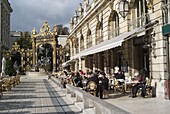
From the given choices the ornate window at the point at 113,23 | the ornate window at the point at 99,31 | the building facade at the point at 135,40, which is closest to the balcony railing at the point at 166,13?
the building facade at the point at 135,40

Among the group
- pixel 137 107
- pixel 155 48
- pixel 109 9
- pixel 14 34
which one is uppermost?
pixel 14 34

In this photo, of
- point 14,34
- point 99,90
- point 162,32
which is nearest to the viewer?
point 162,32

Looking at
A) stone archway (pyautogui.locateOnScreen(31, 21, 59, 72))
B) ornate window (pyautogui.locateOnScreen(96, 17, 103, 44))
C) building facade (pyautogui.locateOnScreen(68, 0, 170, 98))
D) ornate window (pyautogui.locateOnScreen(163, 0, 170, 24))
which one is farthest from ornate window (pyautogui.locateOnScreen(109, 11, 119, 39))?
stone archway (pyautogui.locateOnScreen(31, 21, 59, 72))

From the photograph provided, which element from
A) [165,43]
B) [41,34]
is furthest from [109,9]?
[41,34]

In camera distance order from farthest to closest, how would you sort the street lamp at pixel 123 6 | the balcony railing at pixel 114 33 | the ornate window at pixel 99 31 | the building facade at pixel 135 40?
1. the ornate window at pixel 99 31
2. the balcony railing at pixel 114 33
3. the street lamp at pixel 123 6
4. the building facade at pixel 135 40

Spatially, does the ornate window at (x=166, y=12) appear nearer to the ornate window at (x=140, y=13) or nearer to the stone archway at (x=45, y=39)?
the ornate window at (x=140, y=13)

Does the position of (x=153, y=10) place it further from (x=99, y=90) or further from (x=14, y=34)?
(x=14, y=34)

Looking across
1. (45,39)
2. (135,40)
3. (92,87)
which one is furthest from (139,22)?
(45,39)

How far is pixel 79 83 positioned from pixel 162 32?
5.70 metres

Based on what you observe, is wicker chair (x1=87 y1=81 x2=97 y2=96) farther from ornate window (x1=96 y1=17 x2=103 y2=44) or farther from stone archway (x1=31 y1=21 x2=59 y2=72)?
stone archway (x1=31 y1=21 x2=59 y2=72)

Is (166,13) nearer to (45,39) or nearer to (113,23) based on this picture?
(113,23)

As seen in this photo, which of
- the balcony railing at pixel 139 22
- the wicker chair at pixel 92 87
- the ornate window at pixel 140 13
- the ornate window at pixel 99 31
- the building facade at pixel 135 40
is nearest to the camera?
the wicker chair at pixel 92 87

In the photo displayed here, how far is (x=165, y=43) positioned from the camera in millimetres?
12883

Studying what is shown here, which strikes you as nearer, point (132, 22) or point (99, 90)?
Result: point (99, 90)
